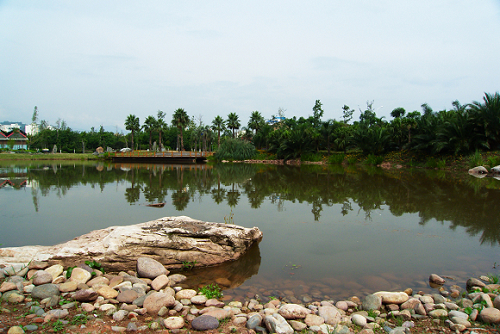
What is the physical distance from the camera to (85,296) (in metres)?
3.94

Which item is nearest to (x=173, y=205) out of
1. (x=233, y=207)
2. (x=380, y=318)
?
(x=233, y=207)

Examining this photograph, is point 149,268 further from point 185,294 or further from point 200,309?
point 200,309

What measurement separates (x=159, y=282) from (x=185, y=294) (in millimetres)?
536

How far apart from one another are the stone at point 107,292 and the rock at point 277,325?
2.07 metres

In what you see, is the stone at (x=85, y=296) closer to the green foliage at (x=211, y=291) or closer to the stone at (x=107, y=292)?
the stone at (x=107, y=292)

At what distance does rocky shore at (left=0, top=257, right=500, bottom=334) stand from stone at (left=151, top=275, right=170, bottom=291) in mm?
14

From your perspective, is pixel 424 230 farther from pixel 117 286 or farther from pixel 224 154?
pixel 224 154

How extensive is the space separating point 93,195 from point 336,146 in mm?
37720

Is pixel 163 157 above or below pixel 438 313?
above

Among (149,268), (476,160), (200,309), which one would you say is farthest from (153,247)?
(476,160)

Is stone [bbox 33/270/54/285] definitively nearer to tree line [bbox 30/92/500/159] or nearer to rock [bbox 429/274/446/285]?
rock [bbox 429/274/446/285]

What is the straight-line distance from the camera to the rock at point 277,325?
3250 mm

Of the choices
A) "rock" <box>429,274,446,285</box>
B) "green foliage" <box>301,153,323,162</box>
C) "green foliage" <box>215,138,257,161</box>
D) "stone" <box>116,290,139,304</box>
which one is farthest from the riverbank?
"rock" <box>429,274,446,285</box>

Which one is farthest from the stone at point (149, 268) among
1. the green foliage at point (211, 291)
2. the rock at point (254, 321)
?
the rock at point (254, 321)
